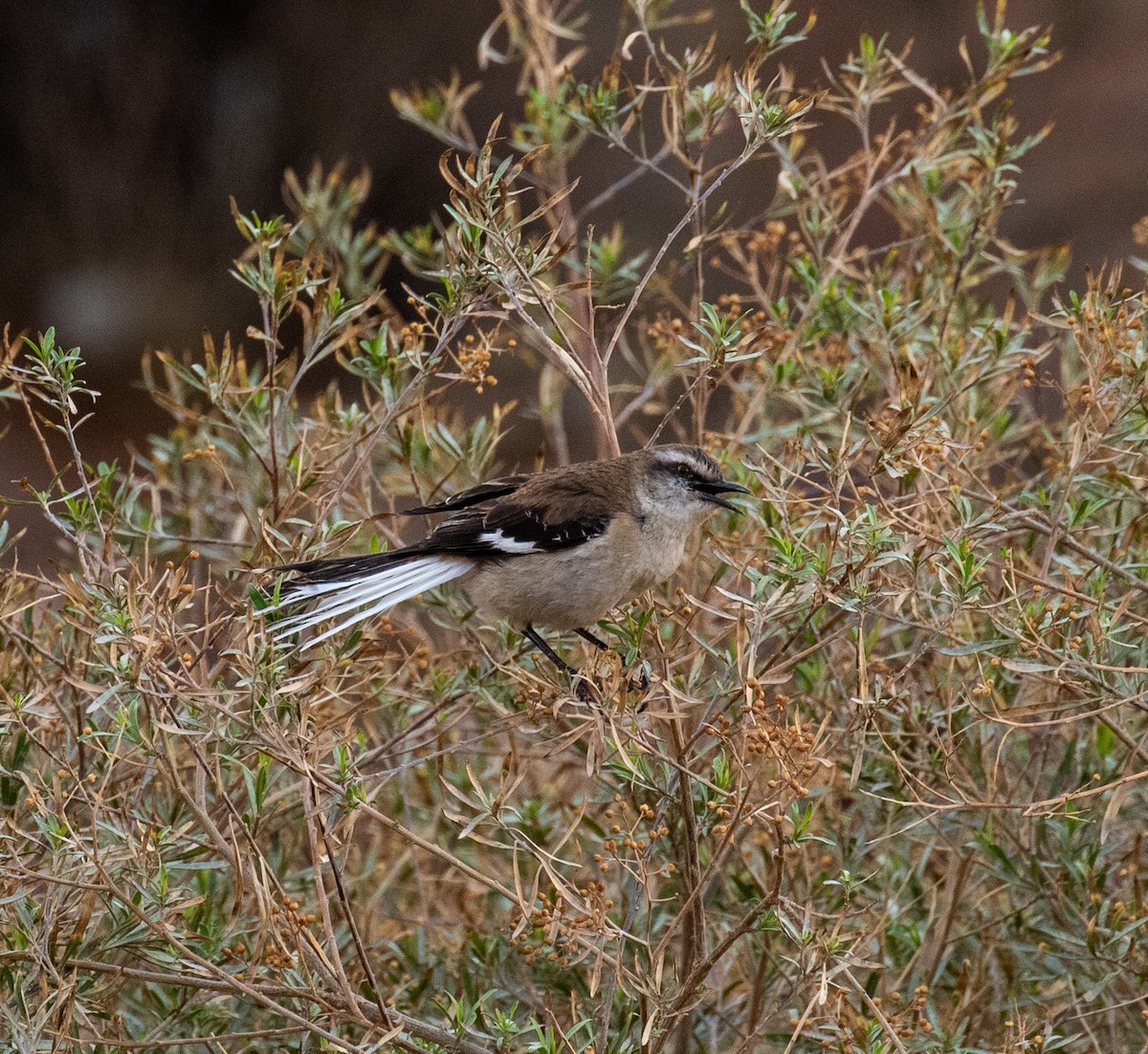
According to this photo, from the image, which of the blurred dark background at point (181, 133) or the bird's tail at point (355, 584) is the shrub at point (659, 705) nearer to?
the bird's tail at point (355, 584)

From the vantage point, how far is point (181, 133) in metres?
11.8

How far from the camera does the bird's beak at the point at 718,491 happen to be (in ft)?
11.6

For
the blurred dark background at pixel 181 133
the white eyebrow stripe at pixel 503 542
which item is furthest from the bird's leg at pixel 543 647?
the blurred dark background at pixel 181 133

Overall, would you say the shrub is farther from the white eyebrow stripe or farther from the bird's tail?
the white eyebrow stripe

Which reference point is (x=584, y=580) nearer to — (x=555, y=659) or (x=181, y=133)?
(x=555, y=659)

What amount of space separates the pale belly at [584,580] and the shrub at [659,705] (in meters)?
0.11

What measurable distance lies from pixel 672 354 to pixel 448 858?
1.98m

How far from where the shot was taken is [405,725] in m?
3.71

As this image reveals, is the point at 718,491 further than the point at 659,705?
Yes

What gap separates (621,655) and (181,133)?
981 cm

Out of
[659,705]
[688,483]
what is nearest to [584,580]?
[688,483]

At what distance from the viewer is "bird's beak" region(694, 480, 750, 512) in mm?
3543

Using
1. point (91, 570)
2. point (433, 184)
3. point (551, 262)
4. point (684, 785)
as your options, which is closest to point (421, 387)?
point (551, 262)

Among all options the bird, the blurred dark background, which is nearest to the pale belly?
the bird
